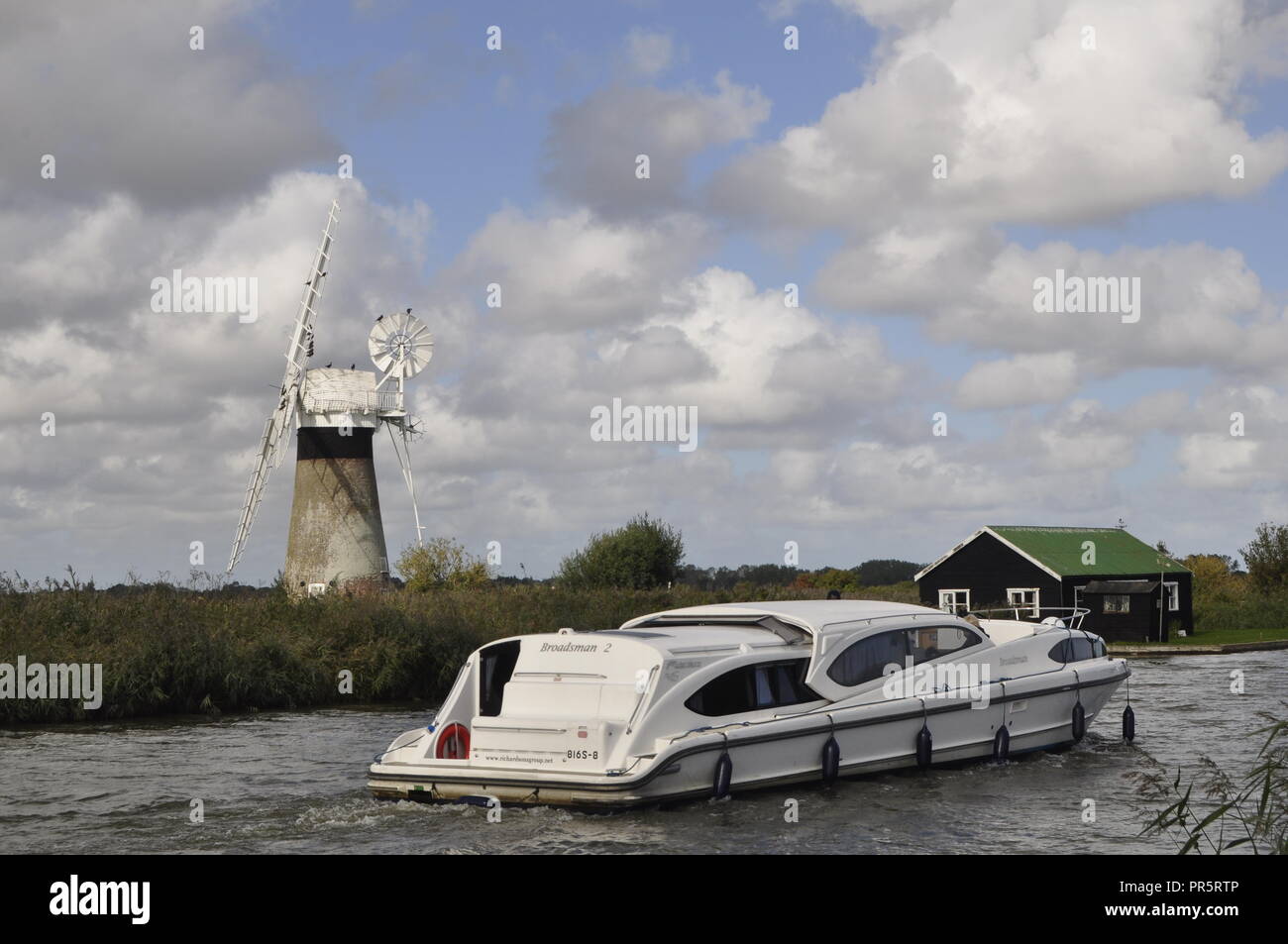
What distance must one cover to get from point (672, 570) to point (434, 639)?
1214 inches

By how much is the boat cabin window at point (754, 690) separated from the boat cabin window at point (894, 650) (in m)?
0.54

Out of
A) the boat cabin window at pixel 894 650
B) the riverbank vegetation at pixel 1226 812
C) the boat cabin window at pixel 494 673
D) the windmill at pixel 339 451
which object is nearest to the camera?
the riverbank vegetation at pixel 1226 812

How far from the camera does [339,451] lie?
52.2 m

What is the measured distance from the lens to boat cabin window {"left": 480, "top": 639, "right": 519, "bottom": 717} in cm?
1642

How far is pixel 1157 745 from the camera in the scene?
68.6ft

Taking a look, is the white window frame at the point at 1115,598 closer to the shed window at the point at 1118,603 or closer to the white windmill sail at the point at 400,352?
the shed window at the point at 1118,603

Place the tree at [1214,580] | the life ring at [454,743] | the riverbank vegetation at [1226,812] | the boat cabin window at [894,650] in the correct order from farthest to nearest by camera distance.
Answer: the tree at [1214,580], the boat cabin window at [894,650], the life ring at [454,743], the riverbank vegetation at [1226,812]

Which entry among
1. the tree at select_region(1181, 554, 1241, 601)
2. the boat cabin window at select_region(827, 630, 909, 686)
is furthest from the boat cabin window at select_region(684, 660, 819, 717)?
the tree at select_region(1181, 554, 1241, 601)

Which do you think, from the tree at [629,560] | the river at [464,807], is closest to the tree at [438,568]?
the tree at [629,560]

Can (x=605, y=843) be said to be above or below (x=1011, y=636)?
below

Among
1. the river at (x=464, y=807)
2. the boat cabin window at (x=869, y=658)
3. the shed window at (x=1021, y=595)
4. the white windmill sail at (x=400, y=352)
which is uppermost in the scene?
the white windmill sail at (x=400, y=352)

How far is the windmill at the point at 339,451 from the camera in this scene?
51.4 meters
